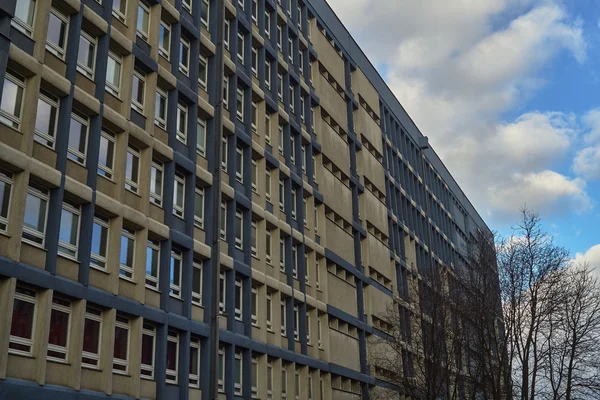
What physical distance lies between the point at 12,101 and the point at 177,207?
7.95 meters

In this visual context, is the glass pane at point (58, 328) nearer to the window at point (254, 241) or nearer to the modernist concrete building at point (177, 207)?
the modernist concrete building at point (177, 207)

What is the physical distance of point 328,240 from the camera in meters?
39.9

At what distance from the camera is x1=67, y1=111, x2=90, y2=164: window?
2178cm

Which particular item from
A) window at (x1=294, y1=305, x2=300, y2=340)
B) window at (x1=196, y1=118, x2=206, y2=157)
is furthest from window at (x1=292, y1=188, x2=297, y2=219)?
window at (x1=196, y1=118, x2=206, y2=157)

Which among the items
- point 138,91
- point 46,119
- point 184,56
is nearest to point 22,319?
point 46,119

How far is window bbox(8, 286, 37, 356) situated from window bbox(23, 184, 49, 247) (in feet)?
4.48

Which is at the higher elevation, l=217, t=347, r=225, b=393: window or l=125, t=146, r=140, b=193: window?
l=125, t=146, r=140, b=193: window

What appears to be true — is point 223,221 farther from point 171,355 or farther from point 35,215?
point 35,215

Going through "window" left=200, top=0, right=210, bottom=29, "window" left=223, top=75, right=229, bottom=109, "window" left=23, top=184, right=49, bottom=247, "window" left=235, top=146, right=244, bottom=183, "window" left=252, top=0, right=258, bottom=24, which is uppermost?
"window" left=252, top=0, right=258, bottom=24

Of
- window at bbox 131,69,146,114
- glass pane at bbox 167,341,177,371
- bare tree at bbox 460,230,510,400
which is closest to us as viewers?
glass pane at bbox 167,341,177,371

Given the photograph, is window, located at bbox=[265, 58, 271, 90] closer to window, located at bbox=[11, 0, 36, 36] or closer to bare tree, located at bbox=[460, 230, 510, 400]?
bare tree, located at bbox=[460, 230, 510, 400]

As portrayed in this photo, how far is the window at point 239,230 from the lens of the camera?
3046 centimetres

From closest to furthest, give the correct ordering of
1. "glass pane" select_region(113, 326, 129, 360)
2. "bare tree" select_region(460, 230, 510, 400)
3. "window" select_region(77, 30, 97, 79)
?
"glass pane" select_region(113, 326, 129, 360) < "window" select_region(77, 30, 97, 79) < "bare tree" select_region(460, 230, 510, 400)

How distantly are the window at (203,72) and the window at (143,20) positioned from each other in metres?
3.65
